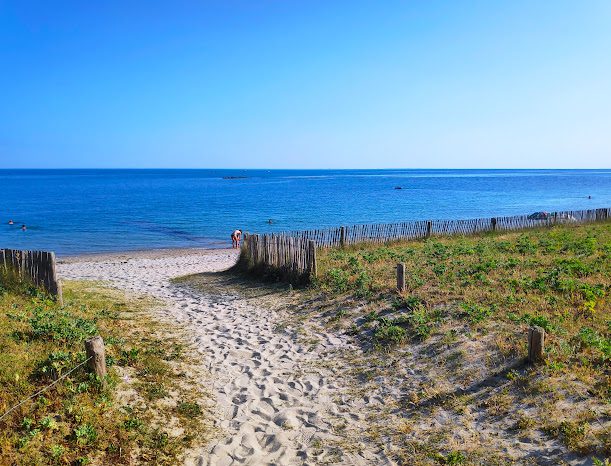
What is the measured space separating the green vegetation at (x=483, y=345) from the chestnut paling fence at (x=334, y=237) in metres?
0.93

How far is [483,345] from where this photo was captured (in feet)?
28.0

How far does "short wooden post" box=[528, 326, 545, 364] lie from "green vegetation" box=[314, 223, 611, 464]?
153 mm

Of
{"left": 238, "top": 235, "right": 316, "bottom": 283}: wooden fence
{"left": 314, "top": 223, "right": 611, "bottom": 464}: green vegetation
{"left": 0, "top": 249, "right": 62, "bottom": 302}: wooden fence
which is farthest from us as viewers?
{"left": 238, "top": 235, "right": 316, "bottom": 283}: wooden fence

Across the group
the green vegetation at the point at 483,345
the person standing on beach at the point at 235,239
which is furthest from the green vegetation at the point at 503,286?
the person standing on beach at the point at 235,239

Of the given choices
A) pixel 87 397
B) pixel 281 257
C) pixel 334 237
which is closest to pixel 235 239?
pixel 334 237

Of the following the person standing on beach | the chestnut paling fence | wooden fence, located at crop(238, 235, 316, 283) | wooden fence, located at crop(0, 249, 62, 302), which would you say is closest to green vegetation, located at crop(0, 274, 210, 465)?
wooden fence, located at crop(0, 249, 62, 302)

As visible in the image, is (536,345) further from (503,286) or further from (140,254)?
(140,254)

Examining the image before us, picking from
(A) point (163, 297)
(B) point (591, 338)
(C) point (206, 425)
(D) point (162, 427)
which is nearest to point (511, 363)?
(B) point (591, 338)

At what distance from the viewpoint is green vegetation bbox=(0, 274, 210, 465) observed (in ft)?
18.6

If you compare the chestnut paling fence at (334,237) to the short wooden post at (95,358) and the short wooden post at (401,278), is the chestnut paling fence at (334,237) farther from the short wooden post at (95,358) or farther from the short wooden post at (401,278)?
the short wooden post at (95,358)

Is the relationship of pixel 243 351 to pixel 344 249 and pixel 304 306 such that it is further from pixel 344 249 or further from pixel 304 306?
pixel 344 249

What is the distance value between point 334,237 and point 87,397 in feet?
49.3

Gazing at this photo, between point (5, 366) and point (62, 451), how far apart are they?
6.86ft

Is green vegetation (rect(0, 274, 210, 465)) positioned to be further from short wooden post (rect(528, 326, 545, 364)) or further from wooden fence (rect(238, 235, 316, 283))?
wooden fence (rect(238, 235, 316, 283))
